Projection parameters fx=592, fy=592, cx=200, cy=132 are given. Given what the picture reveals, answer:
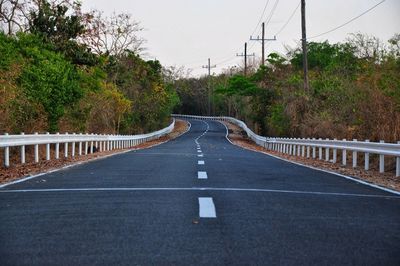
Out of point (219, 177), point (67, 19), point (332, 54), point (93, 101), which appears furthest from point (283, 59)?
point (219, 177)

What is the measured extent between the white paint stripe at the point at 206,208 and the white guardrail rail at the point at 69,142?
9066mm

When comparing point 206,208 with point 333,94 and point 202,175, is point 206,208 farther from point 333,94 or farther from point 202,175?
point 333,94

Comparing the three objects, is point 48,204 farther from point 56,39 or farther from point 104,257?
point 56,39

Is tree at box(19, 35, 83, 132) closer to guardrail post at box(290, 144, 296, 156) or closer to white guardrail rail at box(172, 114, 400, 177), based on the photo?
guardrail post at box(290, 144, 296, 156)

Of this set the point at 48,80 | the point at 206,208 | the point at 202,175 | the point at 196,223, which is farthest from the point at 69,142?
the point at 196,223

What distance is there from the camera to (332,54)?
65.0 m

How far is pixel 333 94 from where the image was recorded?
119ft

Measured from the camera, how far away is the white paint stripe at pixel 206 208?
304 inches

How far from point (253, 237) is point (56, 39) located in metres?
34.3

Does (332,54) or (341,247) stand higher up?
(332,54)

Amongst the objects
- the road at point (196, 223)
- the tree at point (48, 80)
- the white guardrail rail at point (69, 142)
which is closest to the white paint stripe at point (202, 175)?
the road at point (196, 223)

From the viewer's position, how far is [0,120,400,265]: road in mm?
5500

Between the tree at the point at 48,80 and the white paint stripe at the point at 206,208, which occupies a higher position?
the tree at the point at 48,80

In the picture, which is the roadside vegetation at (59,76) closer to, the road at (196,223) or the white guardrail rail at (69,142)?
the white guardrail rail at (69,142)
